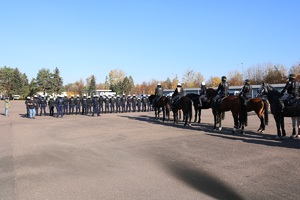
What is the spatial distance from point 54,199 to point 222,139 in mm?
8302

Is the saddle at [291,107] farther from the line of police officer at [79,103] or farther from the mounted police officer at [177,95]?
the line of police officer at [79,103]

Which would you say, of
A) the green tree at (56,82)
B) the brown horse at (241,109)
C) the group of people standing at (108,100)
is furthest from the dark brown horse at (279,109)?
the green tree at (56,82)

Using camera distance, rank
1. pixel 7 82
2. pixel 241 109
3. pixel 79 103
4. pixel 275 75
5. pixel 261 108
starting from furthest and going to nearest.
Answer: pixel 7 82 < pixel 275 75 < pixel 79 103 < pixel 261 108 < pixel 241 109

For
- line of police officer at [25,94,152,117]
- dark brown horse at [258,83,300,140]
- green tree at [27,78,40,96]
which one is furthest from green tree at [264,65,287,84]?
green tree at [27,78,40,96]

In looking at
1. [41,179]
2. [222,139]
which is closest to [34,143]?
[41,179]

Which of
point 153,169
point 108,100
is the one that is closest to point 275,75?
point 108,100

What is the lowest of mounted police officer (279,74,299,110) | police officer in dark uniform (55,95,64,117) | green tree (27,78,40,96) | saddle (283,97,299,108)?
police officer in dark uniform (55,95,64,117)

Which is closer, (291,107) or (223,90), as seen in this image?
(291,107)

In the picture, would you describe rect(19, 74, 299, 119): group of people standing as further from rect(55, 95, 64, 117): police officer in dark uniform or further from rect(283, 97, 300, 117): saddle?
rect(283, 97, 300, 117): saddle

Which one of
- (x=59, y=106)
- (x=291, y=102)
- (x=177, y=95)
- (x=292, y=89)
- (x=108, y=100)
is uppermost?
(x=292, y=89)

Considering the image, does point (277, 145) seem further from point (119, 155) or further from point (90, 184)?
point (90, 184)

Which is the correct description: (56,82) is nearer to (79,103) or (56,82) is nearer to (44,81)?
(44,81)

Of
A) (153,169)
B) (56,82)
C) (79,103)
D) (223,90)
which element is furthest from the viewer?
(56,82)

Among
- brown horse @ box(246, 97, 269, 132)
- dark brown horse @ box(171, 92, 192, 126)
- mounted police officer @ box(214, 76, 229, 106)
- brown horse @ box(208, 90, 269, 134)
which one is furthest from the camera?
dark brown horse @ box(171, 92, 192, 126)
